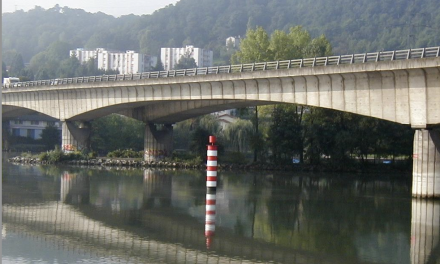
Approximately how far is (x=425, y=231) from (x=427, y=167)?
10.8 m

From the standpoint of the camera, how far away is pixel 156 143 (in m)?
62.6

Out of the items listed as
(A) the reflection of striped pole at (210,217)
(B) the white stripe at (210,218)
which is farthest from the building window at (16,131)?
(B) the white stripe at (210,218)

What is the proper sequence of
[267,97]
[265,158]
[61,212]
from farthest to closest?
[265,158] < [267,97] < [61,212]

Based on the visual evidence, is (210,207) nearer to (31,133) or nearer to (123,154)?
(123,154)

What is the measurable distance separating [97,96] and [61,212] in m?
34.6

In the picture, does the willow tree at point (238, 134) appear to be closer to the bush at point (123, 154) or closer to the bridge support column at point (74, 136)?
the bush at point (123, 154)

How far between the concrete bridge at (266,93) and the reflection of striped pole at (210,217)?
1058cm

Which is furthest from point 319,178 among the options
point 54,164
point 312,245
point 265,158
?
point 312,245

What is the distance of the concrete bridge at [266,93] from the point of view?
113 ft

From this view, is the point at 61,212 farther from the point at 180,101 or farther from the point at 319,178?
the point at 180,101

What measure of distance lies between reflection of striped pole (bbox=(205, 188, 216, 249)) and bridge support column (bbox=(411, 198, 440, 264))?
5.92 m

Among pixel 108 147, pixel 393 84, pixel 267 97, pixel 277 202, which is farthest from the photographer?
pixel 108 147

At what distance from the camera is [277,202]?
32.1 m

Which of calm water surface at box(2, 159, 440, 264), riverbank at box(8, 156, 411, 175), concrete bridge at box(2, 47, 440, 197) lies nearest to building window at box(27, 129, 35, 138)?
concrete bridge at box(2, 47, 440, 197)
